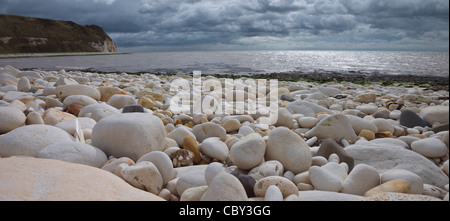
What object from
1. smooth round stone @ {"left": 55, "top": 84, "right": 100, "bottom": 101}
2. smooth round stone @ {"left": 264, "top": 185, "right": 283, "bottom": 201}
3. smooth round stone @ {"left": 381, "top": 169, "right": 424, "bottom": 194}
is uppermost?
smooth round stone @ {"left": 55, "top": 84, "right": 100, "bottom": 101}

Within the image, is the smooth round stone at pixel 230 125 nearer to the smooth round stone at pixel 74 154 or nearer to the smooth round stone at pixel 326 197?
the smooth round stone at pixel 74 154

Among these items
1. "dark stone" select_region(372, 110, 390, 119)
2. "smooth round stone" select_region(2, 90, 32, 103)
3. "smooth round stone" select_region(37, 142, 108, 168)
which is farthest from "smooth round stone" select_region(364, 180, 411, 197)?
"smooth round stone" select_region(2, 90, 32, 103)

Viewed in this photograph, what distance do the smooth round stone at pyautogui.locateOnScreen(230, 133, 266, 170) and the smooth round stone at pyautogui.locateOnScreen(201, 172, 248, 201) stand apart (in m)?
0.64

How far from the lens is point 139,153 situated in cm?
213

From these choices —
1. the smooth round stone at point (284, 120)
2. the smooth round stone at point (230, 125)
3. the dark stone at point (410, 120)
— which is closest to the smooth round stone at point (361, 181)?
the smooth round stone at point (230, 125)

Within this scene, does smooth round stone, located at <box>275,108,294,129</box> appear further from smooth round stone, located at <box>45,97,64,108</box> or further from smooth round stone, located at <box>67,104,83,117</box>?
smooth round stone, located at <box>45,97,64,108</box>

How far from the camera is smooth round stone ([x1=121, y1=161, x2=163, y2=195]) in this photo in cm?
160

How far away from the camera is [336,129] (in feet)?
9.30

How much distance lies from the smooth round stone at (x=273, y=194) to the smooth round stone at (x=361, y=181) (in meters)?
0.51

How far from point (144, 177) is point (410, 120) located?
3161 mm
